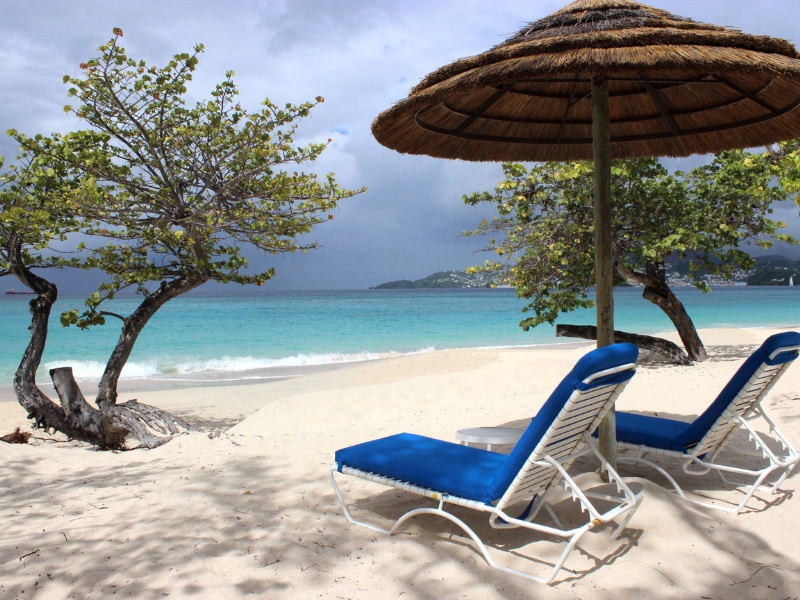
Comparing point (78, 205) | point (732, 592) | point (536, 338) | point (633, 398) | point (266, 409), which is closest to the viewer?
point (732, 592)

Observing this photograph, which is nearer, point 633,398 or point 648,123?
point 648,123

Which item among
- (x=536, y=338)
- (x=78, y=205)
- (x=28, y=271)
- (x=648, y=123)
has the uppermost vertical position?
(x=648, y=123)

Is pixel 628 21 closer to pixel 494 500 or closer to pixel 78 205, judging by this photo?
pixel 494 500

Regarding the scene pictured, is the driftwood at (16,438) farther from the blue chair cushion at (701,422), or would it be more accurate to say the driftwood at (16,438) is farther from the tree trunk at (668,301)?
the tree trunk at (668,301)

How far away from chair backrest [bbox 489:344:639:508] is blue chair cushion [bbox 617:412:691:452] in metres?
1.12

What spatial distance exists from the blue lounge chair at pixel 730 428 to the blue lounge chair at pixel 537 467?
731 mm

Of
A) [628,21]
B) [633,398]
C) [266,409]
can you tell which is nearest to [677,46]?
[628,21]

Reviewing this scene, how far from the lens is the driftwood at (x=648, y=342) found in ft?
34.2

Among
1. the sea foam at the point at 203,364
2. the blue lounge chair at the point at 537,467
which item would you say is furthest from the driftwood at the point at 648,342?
the sea foam at the point at 203,364

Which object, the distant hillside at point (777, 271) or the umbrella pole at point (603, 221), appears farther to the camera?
the distant hillside at point (777, 271)

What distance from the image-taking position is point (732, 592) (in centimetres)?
267

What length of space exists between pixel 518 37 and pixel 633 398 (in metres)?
4.87

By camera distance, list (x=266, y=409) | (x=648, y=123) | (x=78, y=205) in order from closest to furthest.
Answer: (x=648, y=123) < (x=78, y=205) < (x=266, y=409)

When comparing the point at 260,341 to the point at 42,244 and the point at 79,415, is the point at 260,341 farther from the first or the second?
the point at 42,244
